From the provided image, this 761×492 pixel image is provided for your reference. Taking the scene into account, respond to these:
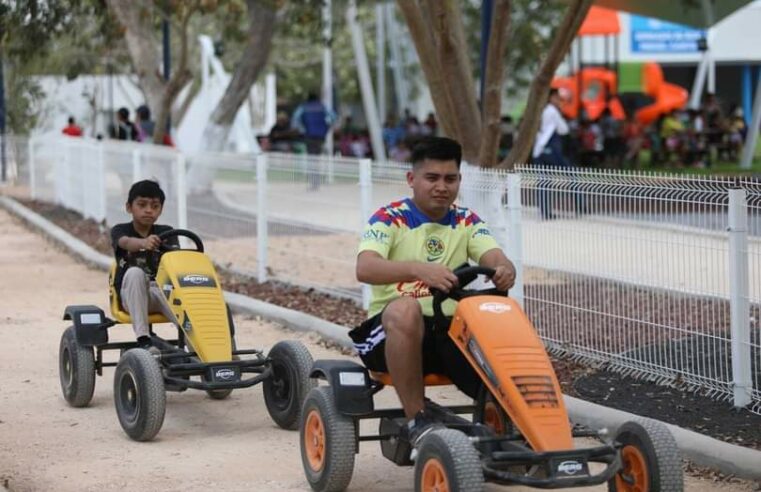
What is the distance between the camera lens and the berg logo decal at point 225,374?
7945mm

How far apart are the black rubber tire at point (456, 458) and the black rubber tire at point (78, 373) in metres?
3.49

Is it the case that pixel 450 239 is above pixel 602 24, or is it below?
below

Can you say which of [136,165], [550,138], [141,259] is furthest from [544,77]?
[550,138]

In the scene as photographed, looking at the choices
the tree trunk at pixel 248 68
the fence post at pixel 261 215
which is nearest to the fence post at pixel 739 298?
the fence post at pixel 261 215

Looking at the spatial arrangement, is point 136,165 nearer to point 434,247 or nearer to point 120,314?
point 120,314

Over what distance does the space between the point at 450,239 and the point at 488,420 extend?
33.0 inches

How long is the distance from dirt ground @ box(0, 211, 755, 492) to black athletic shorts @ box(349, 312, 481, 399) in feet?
2.40

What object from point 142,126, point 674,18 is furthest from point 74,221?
point 674,18

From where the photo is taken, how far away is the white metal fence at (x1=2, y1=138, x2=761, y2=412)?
7.92m

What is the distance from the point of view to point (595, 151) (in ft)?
88.6

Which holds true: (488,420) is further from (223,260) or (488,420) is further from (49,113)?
(49,113)

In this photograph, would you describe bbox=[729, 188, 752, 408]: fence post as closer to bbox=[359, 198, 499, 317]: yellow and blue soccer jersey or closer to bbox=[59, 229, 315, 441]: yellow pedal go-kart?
bbox=[359, 198, 499, 317]: yellow and blue soccer jersey

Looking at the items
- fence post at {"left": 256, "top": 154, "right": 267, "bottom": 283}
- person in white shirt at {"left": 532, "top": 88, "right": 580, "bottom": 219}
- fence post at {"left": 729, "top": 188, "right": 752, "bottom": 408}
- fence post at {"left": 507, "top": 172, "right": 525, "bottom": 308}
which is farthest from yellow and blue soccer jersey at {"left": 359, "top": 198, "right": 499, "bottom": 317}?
person in white shirt at {"left": 532, "top": 88, "right": 580, "bottom": 219}

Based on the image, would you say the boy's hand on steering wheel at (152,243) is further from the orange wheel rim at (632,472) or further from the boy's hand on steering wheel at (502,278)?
the orange wheel rim at (632,472)
